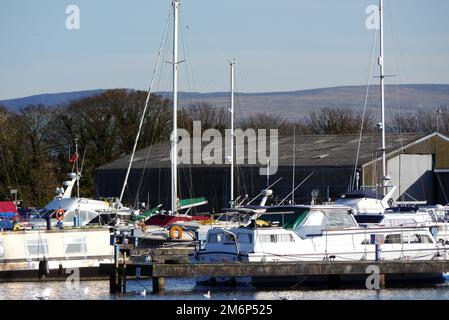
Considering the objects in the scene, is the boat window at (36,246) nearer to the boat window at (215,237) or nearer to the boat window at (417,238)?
the boat window at (215,237)

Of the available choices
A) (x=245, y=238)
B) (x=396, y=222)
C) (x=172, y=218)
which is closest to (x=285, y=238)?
(x=245, y=238)

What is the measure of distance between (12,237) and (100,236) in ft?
12.4

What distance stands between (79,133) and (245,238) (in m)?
66.0

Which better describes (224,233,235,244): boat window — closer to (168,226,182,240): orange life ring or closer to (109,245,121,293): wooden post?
(109,245,121,293): wooden post

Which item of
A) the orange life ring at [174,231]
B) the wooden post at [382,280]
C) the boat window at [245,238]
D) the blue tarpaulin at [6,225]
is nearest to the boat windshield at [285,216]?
the boat window at [245,238]

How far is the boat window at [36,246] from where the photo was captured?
149ft

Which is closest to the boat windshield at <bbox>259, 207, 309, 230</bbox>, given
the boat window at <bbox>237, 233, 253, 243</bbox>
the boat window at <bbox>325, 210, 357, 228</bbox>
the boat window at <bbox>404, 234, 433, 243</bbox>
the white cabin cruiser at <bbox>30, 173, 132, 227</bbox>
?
the boat window at <bbox>325, 210, 357, 228</bbox>

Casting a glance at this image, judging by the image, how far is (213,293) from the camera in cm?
4094

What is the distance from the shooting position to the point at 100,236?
155 feet

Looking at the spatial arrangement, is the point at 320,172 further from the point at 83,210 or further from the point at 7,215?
the point at 7,215

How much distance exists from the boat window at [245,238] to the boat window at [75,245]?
7.65 m
